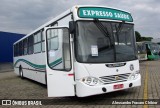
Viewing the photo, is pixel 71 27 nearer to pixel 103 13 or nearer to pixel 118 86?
pixel 103 13

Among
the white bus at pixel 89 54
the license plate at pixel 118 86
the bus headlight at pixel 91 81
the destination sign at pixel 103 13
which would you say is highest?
the destination sign at pixel 103 13

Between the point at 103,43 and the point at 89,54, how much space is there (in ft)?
2.24

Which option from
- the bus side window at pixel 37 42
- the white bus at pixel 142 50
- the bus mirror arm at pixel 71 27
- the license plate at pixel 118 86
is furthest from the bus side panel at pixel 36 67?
the white bus at pixel 142 50

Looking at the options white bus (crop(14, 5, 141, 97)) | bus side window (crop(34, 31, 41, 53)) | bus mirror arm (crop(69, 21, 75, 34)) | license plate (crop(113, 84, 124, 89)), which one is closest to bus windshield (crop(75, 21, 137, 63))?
white bus (crop(14, 5, 141, 97))

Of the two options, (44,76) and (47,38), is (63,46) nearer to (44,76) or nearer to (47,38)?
(47,38)

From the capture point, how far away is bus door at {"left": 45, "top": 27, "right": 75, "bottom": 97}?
807cm

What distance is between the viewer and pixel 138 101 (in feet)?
26.3

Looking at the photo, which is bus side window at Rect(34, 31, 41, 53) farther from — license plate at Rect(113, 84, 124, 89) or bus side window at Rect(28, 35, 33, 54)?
license plate at Rect(113, 84, 124, 89)

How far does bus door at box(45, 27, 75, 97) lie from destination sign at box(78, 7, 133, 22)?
0.81 metres

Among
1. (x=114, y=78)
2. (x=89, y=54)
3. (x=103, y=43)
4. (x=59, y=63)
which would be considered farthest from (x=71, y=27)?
(x=114, y=78)

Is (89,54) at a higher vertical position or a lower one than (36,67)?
higher

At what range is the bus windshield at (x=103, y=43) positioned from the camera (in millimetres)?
7871

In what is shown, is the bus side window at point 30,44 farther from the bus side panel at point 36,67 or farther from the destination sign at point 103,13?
the destination sign at point 103,13

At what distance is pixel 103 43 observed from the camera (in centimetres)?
823
